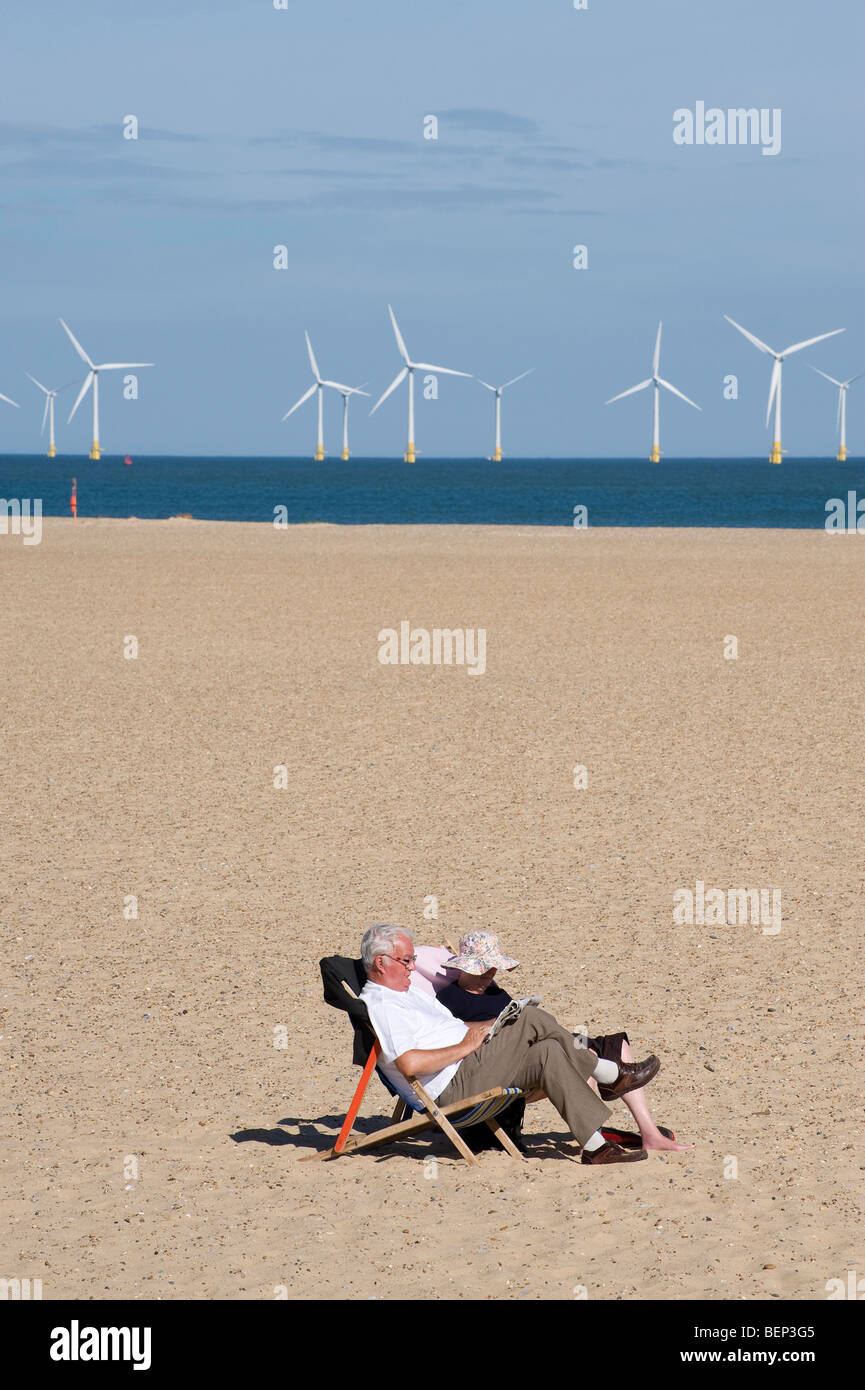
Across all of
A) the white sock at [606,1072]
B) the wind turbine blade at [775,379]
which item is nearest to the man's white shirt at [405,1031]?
the white sock at [606,1072]

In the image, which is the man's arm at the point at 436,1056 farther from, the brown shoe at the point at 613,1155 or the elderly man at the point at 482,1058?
the brown shoe at the point at 613,1155

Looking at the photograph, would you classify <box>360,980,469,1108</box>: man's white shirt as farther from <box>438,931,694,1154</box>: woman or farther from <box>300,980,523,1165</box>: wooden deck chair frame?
<box>438,931,694,1154</box>: woman

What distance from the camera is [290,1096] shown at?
8.35 meters

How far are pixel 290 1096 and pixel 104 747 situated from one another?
939cm

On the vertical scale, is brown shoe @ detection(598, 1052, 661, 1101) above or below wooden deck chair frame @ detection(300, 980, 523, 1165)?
above

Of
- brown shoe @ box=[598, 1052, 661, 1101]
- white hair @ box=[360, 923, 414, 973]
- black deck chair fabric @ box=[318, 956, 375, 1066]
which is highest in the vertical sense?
white hair @ box=[360, 923, 414, 973]

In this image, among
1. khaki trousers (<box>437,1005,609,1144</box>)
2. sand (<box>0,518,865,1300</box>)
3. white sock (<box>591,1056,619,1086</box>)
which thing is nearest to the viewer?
sand (<box>0,518,865,1300</box>)

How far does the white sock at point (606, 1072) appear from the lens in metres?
7.57

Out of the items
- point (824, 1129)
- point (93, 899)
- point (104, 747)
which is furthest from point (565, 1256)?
point (104, 747)

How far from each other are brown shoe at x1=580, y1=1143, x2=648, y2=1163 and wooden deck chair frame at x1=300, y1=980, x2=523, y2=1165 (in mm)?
359

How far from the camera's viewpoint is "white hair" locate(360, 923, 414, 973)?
24.8 feet

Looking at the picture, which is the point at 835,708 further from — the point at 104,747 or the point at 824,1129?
the point at 824,1129

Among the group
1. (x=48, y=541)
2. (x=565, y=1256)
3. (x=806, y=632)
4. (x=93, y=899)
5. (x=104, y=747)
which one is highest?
(x=48, y=541)

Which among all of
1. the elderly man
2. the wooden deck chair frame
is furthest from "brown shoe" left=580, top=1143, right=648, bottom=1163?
the wooden deck chair frame
